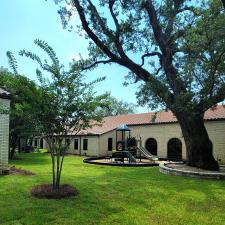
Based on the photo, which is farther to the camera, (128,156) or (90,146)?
(90,146)

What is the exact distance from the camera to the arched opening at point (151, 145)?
3225 cm

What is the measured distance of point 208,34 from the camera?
51.1 ft

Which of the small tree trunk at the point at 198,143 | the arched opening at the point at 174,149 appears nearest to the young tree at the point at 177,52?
the small tree trunk at the point at 198,143

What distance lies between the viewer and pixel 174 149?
30.2m

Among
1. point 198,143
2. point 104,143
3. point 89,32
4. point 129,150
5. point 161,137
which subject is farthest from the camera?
point 104,143

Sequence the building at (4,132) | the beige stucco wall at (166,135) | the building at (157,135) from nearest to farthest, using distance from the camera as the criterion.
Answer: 1. the building at (4,132)
2. the beige stucco wall at (166,135)
3. the building at (157,135)

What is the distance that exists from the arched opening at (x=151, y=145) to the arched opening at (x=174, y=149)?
1.95m

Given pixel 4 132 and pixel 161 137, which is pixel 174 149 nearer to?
pixel 161 137

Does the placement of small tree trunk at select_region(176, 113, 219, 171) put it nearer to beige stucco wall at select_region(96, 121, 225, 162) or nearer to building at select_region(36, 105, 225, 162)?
building at select_region(36, 105, 225, 162)

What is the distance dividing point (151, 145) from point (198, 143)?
13.9m

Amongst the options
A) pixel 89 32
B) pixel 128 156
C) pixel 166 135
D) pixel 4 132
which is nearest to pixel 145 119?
pixel 166 135

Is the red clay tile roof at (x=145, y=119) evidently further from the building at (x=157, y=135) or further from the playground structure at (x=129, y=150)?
the playground structure at (x=129, y=150)

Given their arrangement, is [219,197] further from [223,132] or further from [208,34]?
[223,132]

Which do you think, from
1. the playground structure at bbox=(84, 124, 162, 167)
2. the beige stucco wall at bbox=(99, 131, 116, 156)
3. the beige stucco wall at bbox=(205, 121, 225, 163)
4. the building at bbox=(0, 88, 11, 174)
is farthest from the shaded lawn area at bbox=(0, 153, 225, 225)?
the beige stucco wall at bbox=(99, 131, 116, 156)
